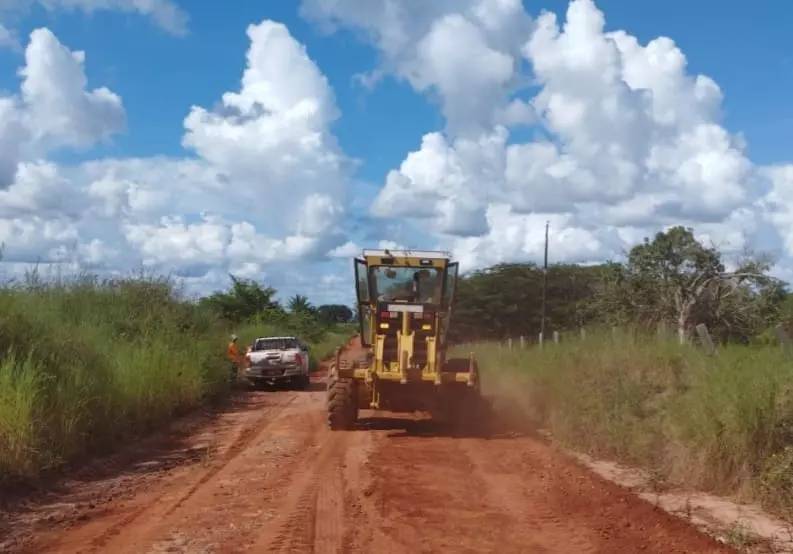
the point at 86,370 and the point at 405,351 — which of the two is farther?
the point at 405,351

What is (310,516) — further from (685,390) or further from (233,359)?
A: (233,359)

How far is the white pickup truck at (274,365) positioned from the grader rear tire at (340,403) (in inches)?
436

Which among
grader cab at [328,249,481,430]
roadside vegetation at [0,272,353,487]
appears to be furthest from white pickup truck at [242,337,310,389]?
grader cab at [328,249,481,430]

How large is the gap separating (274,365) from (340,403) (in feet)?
37.4

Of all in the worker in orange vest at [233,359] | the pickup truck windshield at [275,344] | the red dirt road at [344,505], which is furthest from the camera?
the pickup truck windshield at [275,344]

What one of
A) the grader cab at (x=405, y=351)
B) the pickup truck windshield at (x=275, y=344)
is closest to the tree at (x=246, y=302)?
the pickup truck windshield at (x=275, y=344)

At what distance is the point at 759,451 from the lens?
30.9 feet

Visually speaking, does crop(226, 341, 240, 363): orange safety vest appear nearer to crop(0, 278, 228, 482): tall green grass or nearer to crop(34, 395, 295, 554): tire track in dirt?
crop(0, 278, 228, 482): tall green grass

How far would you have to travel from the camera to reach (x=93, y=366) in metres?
13.9

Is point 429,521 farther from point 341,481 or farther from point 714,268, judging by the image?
point 714,268

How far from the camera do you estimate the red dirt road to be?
7.79m

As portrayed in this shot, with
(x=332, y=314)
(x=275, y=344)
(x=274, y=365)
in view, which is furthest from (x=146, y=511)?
(x=332, y=314)

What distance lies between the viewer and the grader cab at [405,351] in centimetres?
1611

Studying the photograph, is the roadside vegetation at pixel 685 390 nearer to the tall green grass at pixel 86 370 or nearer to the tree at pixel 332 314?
the tall green grass at pixel 86 370
